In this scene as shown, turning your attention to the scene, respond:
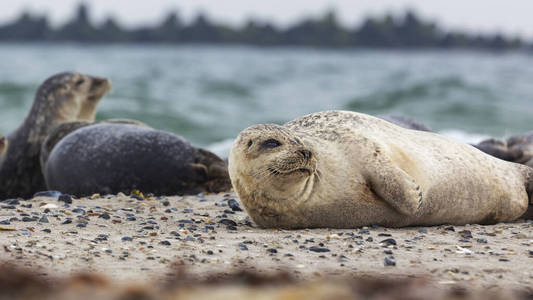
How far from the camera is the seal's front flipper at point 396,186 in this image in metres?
4.08

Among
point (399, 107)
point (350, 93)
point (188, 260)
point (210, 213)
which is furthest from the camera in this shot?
point (350, 93)

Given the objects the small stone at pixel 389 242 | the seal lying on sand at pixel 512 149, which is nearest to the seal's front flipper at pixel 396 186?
the small stone at pixel 389 242

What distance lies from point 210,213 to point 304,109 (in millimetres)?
14098

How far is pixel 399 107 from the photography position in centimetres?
1880

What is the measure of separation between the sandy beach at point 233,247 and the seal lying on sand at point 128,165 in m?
1.11

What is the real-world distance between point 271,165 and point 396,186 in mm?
714

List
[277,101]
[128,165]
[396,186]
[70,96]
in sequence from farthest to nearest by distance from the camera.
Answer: [277,101] < [70,96] < [128,165] < [396,186]

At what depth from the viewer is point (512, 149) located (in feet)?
20.7

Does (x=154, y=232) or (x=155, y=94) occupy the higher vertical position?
(x=154, y=232)

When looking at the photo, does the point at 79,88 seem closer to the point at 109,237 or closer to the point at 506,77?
the point at 109,237

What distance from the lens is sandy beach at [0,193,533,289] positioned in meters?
3.13

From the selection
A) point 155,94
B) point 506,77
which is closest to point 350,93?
point 155,94

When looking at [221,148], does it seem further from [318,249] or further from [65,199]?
[318,249]

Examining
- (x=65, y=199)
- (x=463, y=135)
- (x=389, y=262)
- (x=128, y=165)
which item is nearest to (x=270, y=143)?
(x=389, y=262)
